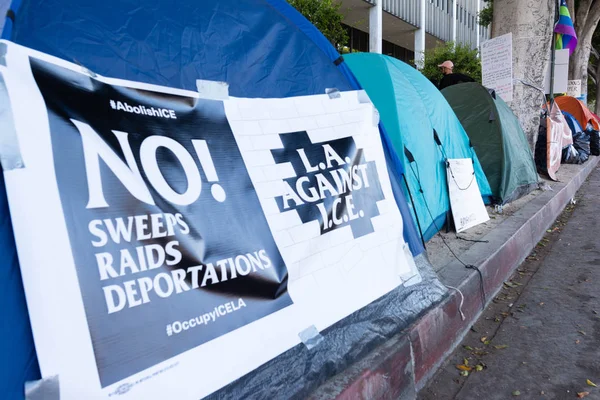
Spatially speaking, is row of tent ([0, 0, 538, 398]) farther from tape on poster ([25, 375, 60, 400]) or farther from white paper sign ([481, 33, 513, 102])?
white paper sign ([481, 33, 513, 102])

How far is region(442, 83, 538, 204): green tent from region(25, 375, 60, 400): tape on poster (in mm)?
4945

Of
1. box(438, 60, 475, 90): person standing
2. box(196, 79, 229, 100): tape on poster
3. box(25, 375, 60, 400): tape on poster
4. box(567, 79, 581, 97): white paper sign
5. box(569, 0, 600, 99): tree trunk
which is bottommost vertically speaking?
box(25, 375, 60, 400): tape on poster

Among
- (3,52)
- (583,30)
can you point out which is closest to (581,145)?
(583,30)

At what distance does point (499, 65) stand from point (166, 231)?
20.3ft

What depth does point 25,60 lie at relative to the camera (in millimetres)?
1316

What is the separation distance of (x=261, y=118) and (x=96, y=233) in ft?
2.96

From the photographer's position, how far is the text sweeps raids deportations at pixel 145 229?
4.27ft

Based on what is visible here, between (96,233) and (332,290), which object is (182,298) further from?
(332,290)

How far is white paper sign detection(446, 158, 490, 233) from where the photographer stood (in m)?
4.00

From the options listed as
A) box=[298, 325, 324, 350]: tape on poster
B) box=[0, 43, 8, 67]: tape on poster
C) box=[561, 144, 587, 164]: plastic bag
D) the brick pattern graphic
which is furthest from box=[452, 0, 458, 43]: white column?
box=[0, 43, 8, 67]: tape on poster

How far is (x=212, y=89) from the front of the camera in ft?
5.98

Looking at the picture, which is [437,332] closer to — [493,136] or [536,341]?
[536,341]

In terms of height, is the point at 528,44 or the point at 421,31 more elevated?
the point at 421,31

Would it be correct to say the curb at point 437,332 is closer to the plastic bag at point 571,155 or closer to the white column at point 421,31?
the plastic bag at point 571,155
